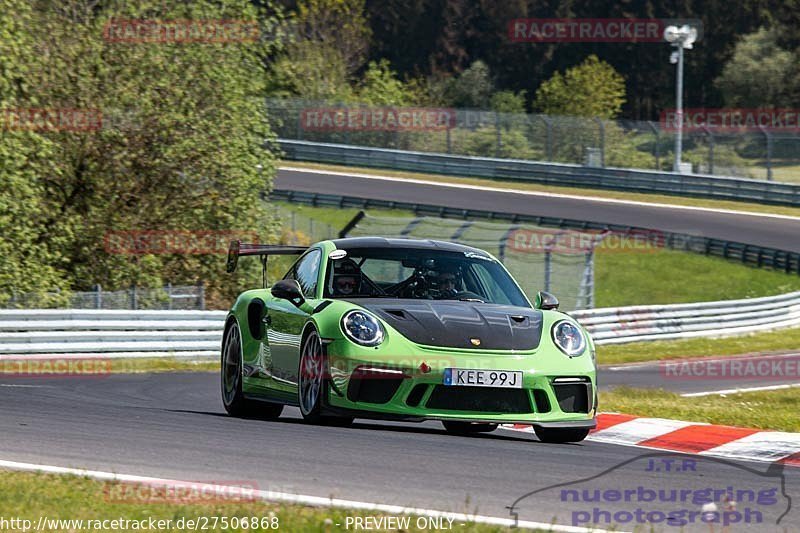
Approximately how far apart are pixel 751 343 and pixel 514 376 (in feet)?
65.2

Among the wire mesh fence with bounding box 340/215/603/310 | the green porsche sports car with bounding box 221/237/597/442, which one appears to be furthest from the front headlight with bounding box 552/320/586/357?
the wire mesh fence with bounding box 340/215/603/310

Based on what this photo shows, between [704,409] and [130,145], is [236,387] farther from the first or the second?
[130,145]

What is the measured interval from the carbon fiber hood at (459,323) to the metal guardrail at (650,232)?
24144mm

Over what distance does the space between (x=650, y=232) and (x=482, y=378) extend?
28.1 metres

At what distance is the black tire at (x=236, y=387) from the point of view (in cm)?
1030

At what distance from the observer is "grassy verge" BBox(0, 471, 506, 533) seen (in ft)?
17.2

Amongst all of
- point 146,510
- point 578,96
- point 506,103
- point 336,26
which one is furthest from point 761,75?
point 146,510

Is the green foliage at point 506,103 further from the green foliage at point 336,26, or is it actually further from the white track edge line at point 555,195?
the white track edge line at point 555,195

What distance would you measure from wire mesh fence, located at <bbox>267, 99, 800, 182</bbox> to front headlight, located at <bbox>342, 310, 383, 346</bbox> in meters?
33.7

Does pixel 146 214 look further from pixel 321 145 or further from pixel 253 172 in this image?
pixel 321 145

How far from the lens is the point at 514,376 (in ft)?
27.3

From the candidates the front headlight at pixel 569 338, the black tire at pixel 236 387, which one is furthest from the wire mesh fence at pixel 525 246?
the front headlight at pixel 569 338

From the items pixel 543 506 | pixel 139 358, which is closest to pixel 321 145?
pixel 139 358

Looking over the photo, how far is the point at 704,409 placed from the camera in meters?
12.0
